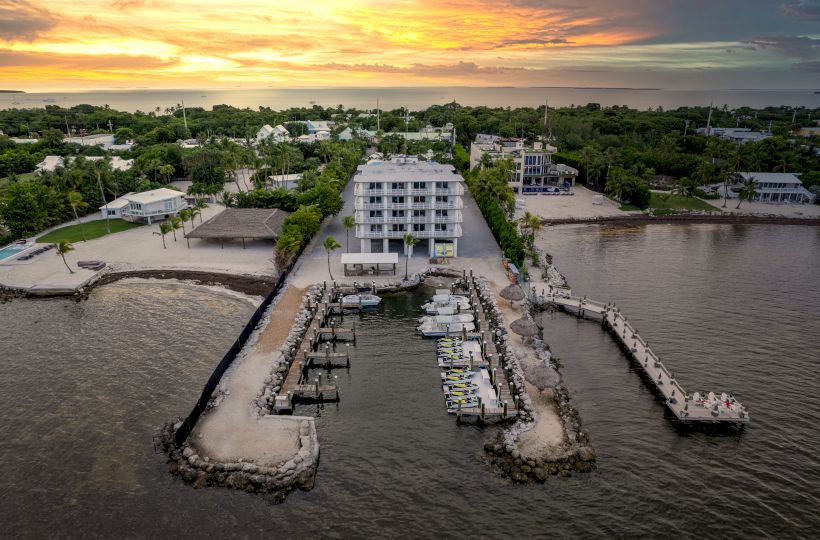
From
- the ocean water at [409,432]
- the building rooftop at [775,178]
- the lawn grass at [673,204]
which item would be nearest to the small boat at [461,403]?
the ocean water at [409,432]

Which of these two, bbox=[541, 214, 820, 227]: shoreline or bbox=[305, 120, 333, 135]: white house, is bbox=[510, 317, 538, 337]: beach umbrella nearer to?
bbox=[541, 214, 820, 227]: shoreline

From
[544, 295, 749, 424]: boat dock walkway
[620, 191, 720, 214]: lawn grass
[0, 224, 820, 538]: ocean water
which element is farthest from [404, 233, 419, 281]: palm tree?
[620, 191, 720, 214]: lawn grass

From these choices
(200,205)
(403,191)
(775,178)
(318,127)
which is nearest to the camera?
(403,191)

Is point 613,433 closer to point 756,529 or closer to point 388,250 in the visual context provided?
point 756,529

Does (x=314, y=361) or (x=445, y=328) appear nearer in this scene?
(x=314, y=361)

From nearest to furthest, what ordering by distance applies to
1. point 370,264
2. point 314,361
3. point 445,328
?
point 314,361, point 445,328, point 370,264

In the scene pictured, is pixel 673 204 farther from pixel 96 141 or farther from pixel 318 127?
pixel 96 141

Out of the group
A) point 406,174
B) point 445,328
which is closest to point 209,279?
point 406,174
